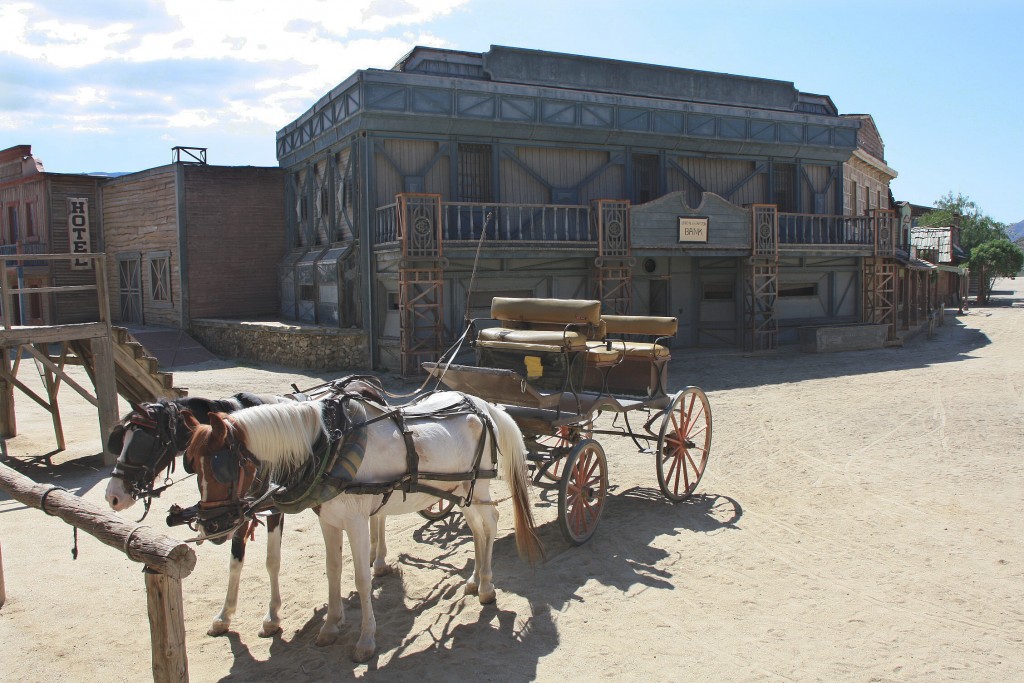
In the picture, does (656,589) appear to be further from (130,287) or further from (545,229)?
(130,287)

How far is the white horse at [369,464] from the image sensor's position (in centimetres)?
396

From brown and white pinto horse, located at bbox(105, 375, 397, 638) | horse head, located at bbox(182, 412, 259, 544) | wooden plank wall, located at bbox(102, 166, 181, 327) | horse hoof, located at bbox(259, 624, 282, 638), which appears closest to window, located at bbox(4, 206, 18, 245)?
wooden plank wall, located at bbox(102, 166, 181, 327)

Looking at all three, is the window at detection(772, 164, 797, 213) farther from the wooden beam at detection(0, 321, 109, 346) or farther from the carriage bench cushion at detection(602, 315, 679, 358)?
the wooden beam at detection(0, 321, 109, 346)

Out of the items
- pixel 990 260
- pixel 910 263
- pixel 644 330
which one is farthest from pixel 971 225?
pixel 644 330

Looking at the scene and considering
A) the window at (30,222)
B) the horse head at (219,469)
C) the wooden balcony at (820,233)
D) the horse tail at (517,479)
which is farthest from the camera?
the window at (30,222)

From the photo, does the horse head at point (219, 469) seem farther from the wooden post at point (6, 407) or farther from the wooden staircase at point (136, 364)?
the wooden post at point (6, 407)

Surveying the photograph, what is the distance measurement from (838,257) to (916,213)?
113ft

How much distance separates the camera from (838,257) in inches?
881

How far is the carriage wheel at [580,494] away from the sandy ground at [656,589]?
20cm

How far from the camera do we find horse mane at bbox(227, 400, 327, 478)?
4.11 metres

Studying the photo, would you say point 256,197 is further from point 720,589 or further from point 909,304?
point 909,304

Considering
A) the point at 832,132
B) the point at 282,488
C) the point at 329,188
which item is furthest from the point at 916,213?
the point at 282,488

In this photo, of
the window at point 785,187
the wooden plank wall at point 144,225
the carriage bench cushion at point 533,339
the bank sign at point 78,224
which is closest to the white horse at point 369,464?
the carriage bench cushion at point 533,339

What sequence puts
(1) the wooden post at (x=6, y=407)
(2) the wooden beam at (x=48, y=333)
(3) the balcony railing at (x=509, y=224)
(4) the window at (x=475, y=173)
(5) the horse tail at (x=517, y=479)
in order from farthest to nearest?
(4) the window at (x=475, y=173), (3) the balcony railing at (x=509, y=224), (1) the wooden post at (x=6, y=407), (2) the wooden beam at (x=48, y=333), (5) the horse tail at (x=517, y=479)
